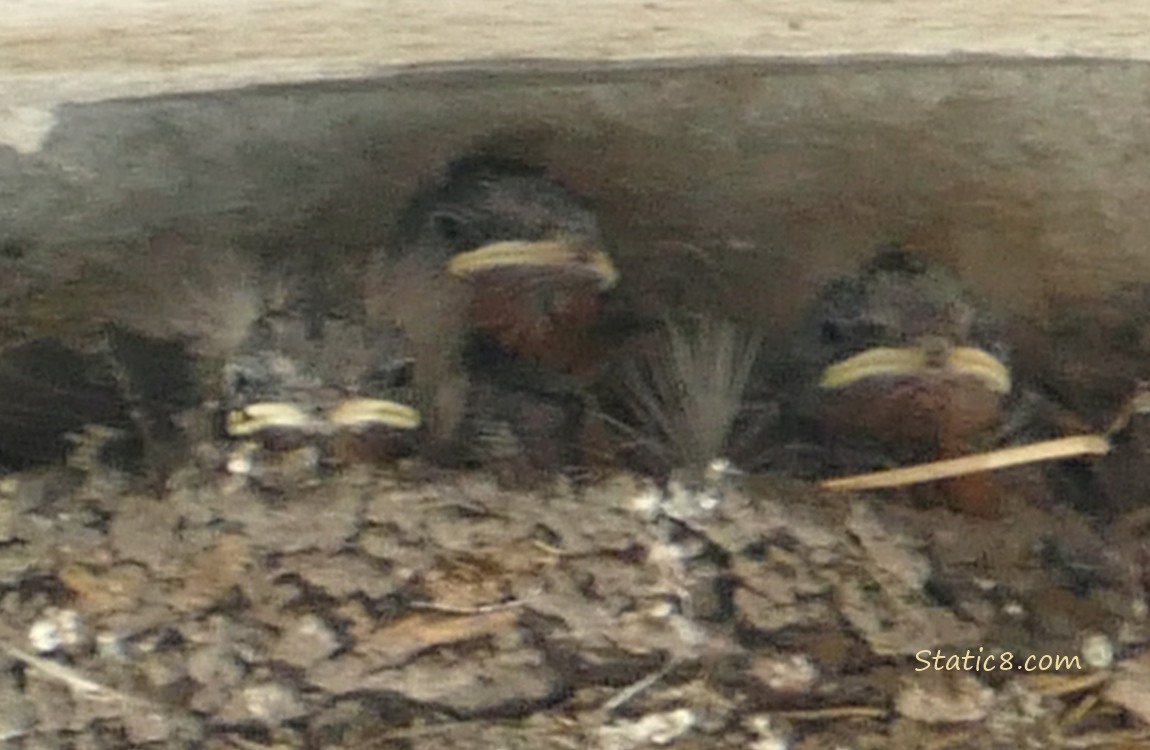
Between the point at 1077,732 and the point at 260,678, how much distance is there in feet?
2.51

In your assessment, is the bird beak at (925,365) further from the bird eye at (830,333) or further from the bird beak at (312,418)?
the bird beak at (312,418)

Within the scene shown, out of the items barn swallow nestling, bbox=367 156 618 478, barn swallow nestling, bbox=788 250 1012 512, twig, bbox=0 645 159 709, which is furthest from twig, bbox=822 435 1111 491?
twig, bbox=0 645 159 709

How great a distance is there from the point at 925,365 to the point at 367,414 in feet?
1.87

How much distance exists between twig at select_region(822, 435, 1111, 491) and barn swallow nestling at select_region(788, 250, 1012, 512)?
0.11ft

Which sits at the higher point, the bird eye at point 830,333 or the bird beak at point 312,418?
the bird eye at point 830,333

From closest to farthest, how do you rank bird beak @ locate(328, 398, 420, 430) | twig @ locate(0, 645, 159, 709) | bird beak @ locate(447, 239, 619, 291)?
twig @ locate(0, 645, 159, 709)
bird beak @ locate(328, 398, 420, 430)
bird beak @ locate(447, 239, 619, 291)

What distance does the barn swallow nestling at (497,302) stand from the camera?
220 cm

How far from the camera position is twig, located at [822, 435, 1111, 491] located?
212 centimetres

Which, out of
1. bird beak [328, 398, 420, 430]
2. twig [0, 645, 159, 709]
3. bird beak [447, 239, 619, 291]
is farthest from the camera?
bird beak [447, 239, 619, 291]

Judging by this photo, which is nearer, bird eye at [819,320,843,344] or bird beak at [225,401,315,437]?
bird beak at [225,401,315,437]

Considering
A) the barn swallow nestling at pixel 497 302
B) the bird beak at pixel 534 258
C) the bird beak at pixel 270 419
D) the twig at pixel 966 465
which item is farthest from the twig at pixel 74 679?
the twig at pixel 966 465

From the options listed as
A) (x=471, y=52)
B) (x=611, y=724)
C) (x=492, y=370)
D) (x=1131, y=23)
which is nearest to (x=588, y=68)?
(x=471, y=52)

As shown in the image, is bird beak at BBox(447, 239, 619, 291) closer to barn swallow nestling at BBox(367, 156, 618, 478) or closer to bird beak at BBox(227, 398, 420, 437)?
barn swallow nestling at BBox(367, 156, 618, 478)

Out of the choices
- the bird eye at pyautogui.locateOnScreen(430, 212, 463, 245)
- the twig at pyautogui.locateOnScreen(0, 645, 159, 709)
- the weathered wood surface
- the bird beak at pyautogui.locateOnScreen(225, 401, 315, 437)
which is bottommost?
the twig at pyautogui.locateOnScreen(0, 645, 159, 709)
